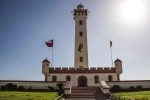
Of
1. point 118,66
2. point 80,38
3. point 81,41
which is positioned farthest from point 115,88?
point 80,38

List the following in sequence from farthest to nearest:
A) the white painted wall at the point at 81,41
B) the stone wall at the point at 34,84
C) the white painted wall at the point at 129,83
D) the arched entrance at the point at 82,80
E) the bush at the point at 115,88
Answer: the white painted wall at the point at 81,41, the arched entrance at the point at 82,80, the white painted wall at the point at 129,83, the stone wall at the point at 34,84, the bush at the point at 115,88

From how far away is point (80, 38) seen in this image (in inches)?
1656

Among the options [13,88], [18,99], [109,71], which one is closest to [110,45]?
[109,71]

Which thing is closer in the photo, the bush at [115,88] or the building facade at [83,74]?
the bush at [115,88]

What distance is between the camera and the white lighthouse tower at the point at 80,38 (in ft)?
131

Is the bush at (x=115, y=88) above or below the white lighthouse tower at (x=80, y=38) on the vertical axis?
below

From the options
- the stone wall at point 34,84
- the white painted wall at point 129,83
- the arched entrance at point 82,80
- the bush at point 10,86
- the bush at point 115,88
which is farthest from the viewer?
the arched entrance at point 82,80

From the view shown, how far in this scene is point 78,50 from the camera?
134 feet

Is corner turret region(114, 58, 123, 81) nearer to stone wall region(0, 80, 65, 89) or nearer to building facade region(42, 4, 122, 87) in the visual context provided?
building facade region(42, 4, 122, 87)

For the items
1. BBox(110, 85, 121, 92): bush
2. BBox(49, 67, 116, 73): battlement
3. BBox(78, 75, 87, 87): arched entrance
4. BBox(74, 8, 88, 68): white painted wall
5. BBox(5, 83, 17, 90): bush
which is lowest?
BBox(110, 85, 121, 92): bush

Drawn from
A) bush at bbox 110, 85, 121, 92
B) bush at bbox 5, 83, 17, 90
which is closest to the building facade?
bush at bbox 110, 85, 121, 92

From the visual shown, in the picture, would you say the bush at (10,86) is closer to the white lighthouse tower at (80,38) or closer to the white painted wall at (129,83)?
the white lighthouse tower at (80,38)

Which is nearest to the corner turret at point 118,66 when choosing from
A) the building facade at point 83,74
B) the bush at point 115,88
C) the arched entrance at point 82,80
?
the building facade at point 83,74

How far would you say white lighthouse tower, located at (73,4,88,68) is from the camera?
3997 cm
